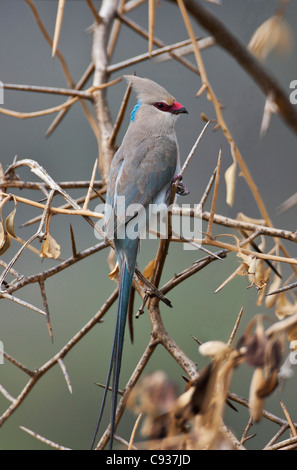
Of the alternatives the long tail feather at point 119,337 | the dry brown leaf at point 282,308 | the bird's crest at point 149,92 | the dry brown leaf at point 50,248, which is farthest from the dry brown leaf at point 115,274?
the bird's crest at point 149,92

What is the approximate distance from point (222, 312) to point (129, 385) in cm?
132

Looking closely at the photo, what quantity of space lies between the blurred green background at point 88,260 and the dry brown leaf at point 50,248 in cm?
106

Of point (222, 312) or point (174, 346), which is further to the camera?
point (222, 312)

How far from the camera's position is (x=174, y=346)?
1.25 meters

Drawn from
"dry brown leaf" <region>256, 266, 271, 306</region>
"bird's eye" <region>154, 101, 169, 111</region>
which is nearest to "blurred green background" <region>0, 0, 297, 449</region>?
"bird's eye" <region>154, 101, 169, 111</region>

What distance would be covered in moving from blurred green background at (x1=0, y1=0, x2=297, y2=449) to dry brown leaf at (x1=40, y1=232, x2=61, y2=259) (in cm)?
106

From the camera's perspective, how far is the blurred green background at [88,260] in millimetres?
2600

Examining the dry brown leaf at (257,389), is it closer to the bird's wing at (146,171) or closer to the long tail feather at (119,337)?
the long tail feather at (119,337)

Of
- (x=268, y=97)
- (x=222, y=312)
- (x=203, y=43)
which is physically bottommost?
(x=222, y=312)

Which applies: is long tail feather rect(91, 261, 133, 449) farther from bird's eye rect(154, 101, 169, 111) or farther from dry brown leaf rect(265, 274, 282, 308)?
bird's eye rect(154, 101, 169, 111)

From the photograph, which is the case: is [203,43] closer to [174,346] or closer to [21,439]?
[174,346]

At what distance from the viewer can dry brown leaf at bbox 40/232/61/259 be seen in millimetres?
1205

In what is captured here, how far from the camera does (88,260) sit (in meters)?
3.92
